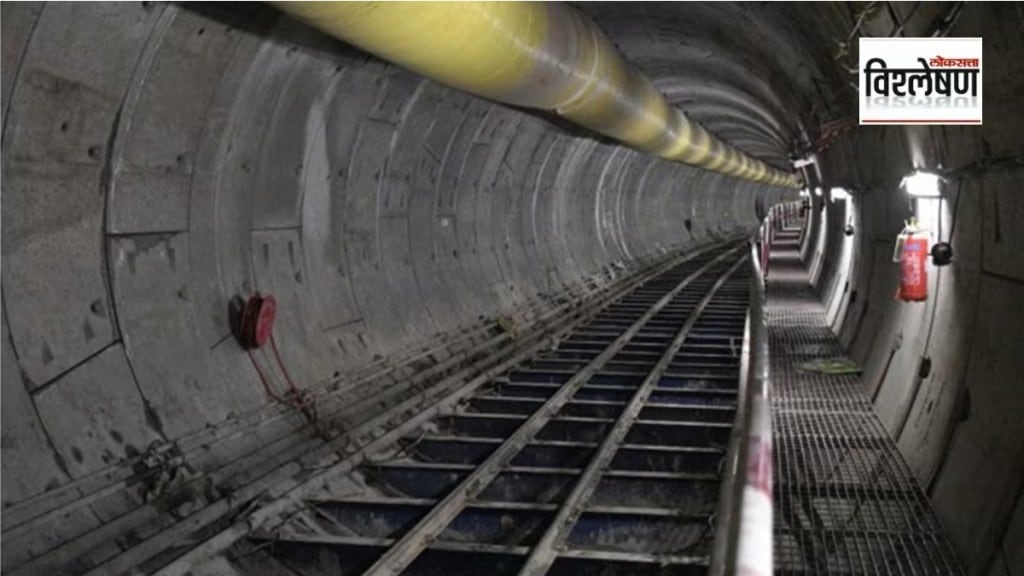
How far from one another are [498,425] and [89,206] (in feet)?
12.9

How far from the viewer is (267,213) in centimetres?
734

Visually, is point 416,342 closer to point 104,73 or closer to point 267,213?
point 267,213

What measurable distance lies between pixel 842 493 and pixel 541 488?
195cm

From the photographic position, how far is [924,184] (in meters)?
7.61

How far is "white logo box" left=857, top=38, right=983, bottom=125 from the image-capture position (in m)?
5.58

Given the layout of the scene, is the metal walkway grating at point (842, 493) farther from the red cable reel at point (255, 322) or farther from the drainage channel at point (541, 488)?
the red cable reel at point (255, 322)

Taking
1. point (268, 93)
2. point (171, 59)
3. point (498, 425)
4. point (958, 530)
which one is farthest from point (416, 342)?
point (958, 530)

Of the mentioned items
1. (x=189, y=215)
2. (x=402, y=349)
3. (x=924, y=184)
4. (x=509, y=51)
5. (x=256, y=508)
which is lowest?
(x=256, y=508)

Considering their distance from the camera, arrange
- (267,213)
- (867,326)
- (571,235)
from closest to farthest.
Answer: (267,213) → (867,326) → (571,235)

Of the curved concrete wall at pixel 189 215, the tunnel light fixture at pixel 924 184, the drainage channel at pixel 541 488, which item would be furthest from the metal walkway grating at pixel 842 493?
the curved concrete wall at pixel 189 215

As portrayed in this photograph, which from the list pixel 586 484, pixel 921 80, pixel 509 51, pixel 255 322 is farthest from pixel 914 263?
pixel 255 322

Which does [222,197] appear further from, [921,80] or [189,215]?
[921,80]

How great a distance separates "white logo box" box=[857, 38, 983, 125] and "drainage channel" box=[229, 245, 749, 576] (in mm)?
2593

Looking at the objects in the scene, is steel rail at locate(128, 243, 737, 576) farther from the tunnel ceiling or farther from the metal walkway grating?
the metal walkway grating
